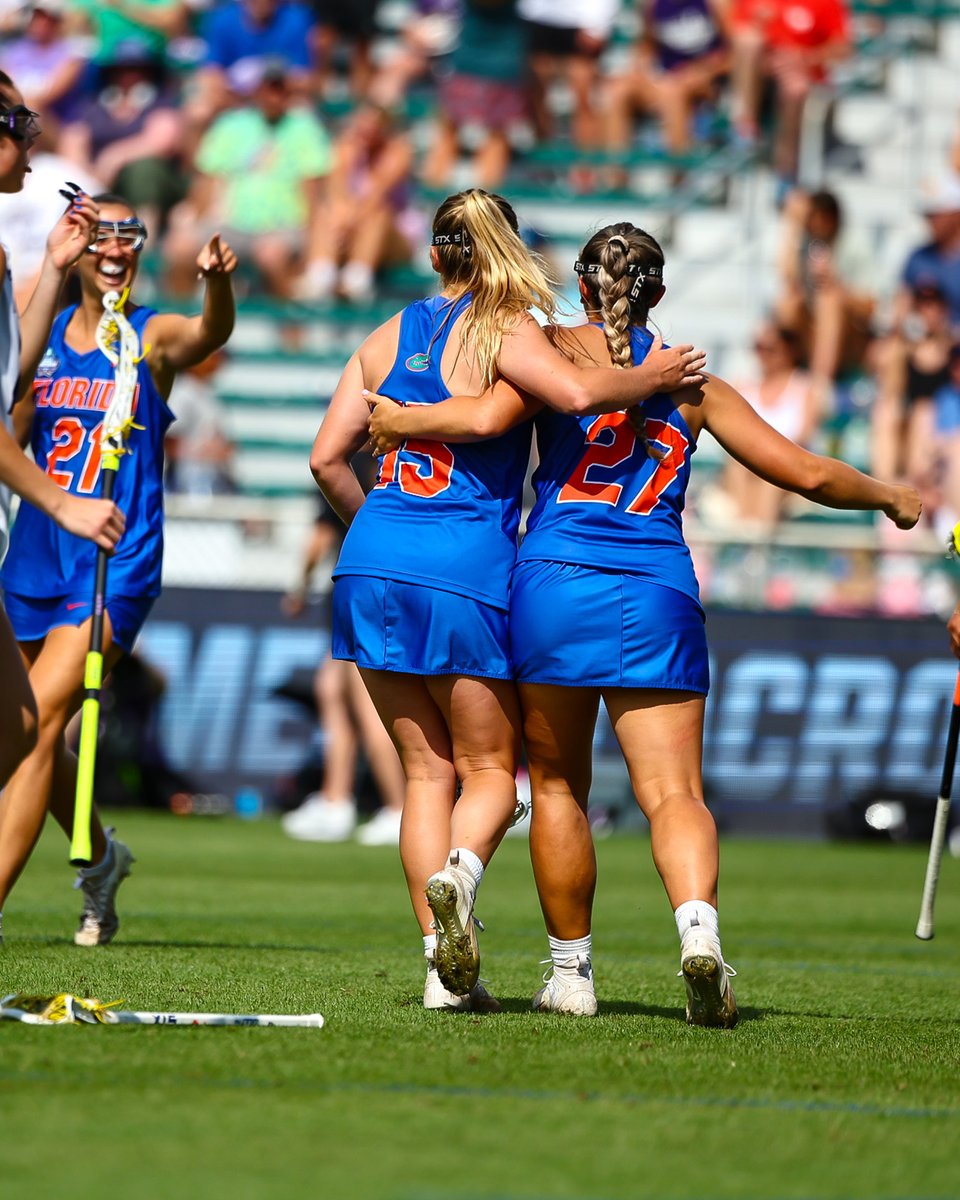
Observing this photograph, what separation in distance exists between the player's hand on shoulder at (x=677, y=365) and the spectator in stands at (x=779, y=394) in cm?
1060

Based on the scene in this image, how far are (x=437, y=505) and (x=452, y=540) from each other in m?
0.12

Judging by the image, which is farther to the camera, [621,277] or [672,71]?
[672,71]

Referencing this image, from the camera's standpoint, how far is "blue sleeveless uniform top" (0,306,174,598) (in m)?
6.96

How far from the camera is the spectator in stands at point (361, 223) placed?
1916 cm

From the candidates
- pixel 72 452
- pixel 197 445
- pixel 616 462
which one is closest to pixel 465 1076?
pixel 616 462

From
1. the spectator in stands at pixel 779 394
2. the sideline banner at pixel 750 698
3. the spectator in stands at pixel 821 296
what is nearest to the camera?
the sideline banner at pixel 750 698

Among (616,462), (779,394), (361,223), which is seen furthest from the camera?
(361,223)

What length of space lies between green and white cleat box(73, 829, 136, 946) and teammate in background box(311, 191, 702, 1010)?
1629 millimetres

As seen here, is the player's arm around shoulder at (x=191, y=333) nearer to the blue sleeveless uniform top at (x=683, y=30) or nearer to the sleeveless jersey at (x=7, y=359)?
the sleeveless jersey at (x=7, y=359)

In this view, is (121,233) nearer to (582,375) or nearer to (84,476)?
(84,476)

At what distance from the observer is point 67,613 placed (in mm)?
6910

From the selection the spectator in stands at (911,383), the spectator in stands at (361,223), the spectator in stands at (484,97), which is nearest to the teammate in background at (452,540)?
the spectator in stands at (911,383)

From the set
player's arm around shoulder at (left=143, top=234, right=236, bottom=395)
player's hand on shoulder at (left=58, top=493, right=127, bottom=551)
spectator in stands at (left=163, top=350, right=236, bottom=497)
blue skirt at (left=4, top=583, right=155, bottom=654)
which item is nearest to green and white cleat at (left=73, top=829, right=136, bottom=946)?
blue skirt at (left=4, top=583, right=155, bottom=654)

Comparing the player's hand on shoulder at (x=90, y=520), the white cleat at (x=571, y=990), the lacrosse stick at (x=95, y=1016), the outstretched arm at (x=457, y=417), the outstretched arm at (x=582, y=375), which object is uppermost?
the outstretched arm at (x=582, y=375)
